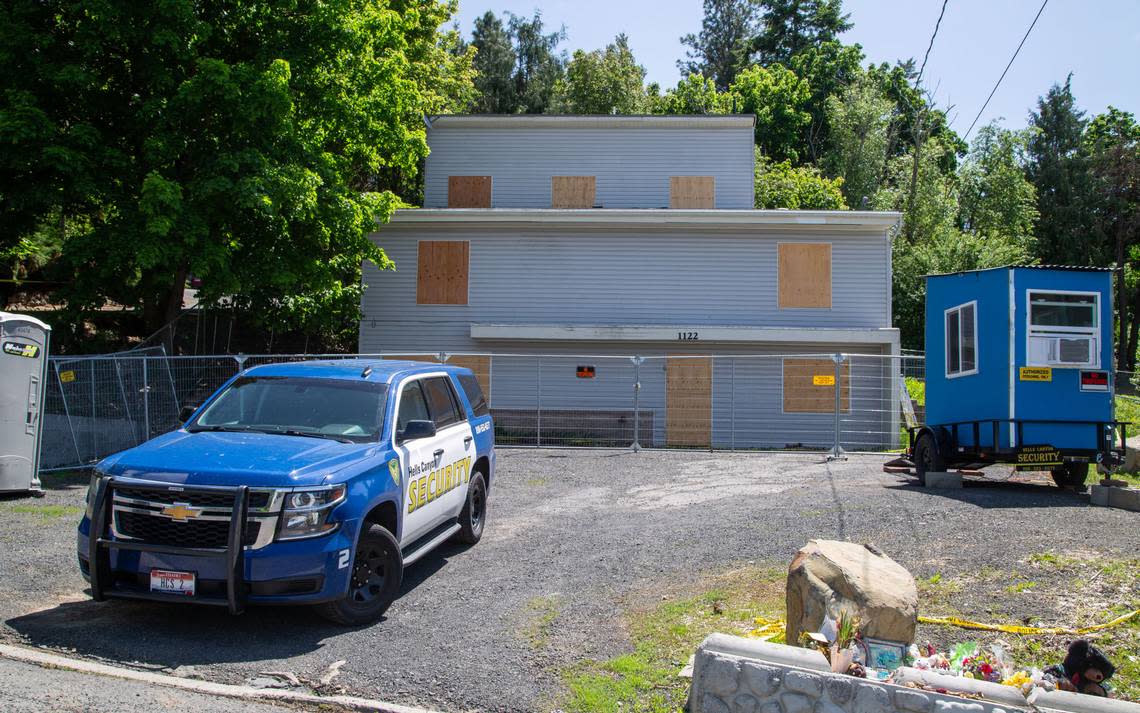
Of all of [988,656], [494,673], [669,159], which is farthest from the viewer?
[669,159]

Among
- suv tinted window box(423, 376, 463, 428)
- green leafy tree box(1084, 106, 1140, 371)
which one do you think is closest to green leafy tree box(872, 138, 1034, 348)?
green leafy tree box(1084, 106, 1140, 371)

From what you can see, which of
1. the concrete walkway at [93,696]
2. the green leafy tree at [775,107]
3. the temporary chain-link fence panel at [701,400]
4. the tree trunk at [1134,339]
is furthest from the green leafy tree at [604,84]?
the concrete walkway at [93,696]

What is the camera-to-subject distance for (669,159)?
82.8ft

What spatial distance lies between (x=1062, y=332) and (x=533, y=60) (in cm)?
4584

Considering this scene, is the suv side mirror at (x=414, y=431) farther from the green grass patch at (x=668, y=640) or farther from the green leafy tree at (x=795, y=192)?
the green leafy tree at (x=795, y=192)

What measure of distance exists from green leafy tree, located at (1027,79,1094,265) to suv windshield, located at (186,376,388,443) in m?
46.2

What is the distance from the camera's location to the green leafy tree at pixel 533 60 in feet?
168

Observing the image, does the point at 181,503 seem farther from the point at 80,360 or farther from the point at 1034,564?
the point at 80,360

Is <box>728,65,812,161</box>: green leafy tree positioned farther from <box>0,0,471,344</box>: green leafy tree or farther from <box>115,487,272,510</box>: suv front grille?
<box>115,487,272,510</box>: suv front grille

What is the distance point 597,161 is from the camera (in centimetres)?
2541

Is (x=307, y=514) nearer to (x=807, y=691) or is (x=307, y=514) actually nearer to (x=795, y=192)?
(x=807, y=691)

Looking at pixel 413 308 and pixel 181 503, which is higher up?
pixel 413 308

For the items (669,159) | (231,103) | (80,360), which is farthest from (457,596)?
(669,159)

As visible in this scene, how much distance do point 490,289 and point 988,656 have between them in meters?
19.0
